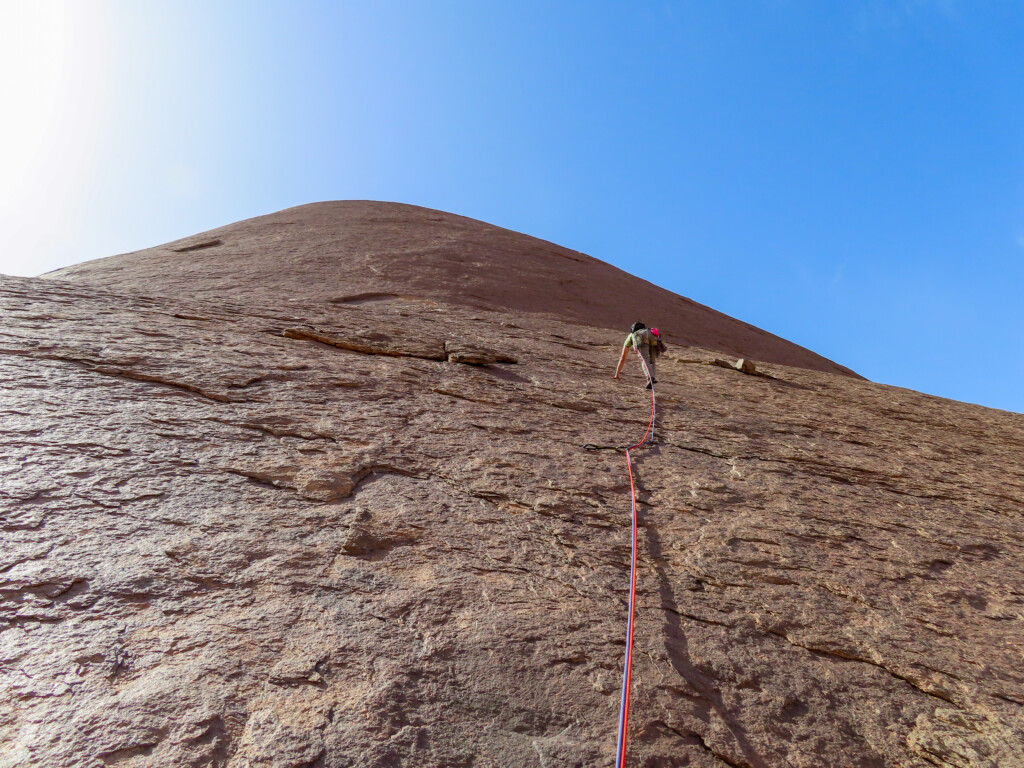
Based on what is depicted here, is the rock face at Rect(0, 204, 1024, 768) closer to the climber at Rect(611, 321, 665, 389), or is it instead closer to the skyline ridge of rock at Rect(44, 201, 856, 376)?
the climber at Rect(611, 321, 665, 389)

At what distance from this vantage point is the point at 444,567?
Result: 290cm

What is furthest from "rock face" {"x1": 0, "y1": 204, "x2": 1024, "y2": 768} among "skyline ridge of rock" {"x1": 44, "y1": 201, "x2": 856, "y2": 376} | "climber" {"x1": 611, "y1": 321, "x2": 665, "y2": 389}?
"skyline ridge of rock" {"x1": 44, "y1": 201, "x2": 856, "y2": 376}

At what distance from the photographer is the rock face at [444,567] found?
208cm

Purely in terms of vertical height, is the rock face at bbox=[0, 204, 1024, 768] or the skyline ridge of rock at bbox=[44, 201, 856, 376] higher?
the skyline ridge of rock at bbox=[44, 201, 856, 376]

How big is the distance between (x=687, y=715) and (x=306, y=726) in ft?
4.59

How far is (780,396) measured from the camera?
23.4ft

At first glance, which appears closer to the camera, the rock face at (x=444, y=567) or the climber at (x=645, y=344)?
the rock face at (x=444, y=567)

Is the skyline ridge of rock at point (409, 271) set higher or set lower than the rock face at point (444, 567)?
higher

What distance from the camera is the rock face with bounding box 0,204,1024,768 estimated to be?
81.9 inches

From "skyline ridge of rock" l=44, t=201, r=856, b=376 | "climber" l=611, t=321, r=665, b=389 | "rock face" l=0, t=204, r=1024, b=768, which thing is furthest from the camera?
"skyline ridge of rock" l=44, t=201, r=856, b=376

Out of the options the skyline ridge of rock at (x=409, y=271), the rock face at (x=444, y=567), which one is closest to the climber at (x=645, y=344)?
the rock face at (x=444, y=567)

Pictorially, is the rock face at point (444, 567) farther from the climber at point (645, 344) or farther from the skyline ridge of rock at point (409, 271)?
the skyline ridge of rock at point (409, 271)

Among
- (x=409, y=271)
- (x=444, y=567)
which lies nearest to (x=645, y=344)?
(x=444, y=567)

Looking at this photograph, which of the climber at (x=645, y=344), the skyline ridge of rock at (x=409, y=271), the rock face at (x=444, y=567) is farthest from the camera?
the skyline ridge of rock at (x=409, y=271)
